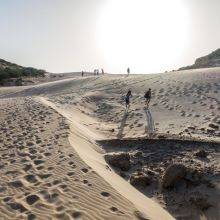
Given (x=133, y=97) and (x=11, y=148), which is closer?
(x=11, y=148)

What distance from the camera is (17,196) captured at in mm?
8938

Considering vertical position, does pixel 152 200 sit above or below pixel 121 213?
below

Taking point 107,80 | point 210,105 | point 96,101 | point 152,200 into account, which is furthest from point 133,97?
point 152,200

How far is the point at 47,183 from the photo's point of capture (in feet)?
31.5

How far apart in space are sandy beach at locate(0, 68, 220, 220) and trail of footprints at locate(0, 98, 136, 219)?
0.8 inches

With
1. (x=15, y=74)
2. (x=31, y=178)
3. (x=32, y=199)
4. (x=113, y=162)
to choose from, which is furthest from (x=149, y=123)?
(x=15, y=74)

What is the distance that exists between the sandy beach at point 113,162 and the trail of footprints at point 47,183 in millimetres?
20

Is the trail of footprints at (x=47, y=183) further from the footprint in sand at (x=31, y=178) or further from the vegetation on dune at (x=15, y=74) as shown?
the vegetation on dune at (x=15, y=74)

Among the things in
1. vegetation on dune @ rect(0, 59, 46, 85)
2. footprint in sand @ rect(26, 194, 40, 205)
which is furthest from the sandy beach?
vegetation on dune @ rect(0, 59, 46, 85)

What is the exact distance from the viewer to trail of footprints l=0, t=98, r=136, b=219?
8234 millimetres

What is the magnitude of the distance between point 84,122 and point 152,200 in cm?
1048

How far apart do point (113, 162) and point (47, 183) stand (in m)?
3.49

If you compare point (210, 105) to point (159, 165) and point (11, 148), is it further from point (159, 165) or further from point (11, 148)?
point (11, 148)

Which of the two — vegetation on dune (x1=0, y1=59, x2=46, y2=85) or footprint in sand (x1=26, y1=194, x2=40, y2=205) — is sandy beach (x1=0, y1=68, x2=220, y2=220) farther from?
vegetation on dune (x1=0, y1=59, x2=46, y2=85)
